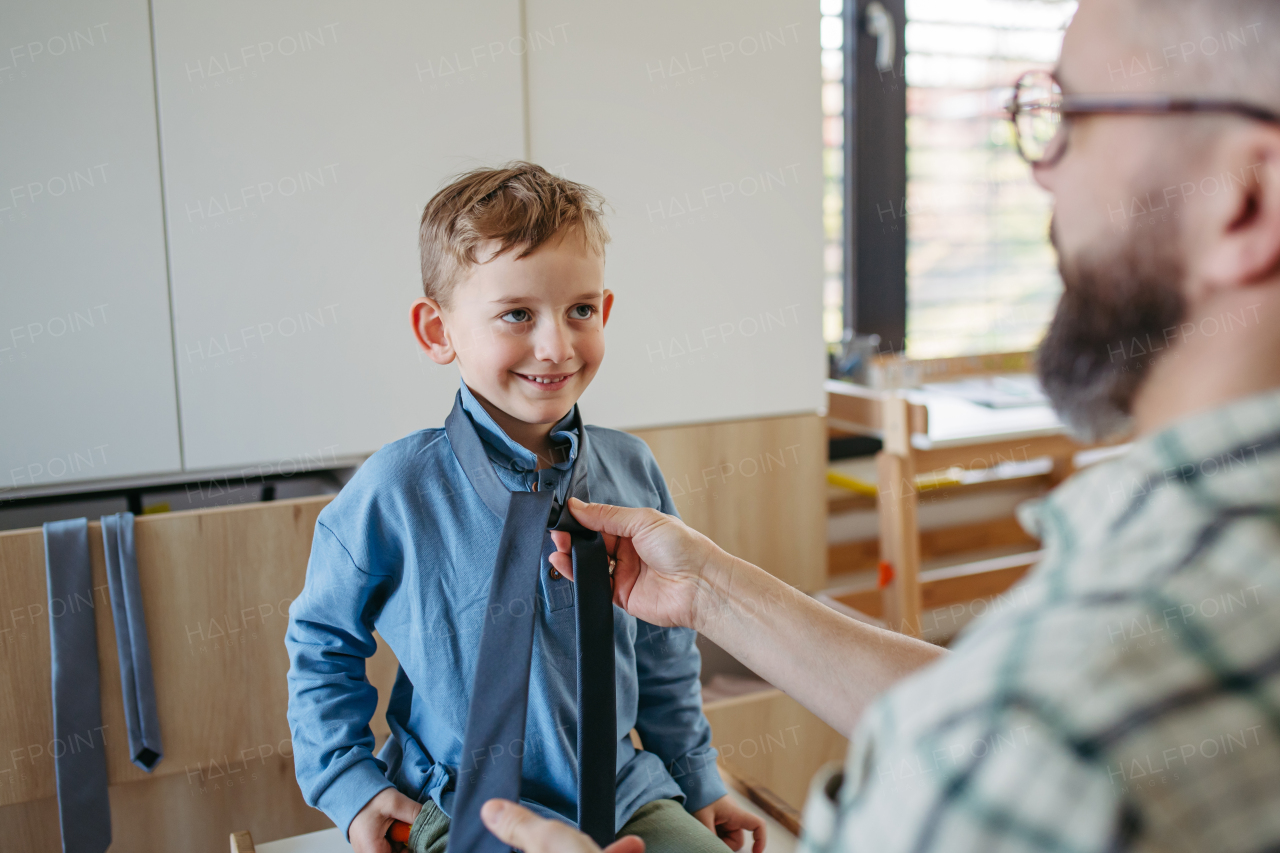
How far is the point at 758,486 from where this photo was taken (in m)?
2.12

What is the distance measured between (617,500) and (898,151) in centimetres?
226

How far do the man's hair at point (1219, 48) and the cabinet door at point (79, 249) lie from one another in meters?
1.54

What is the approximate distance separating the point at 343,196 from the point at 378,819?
3.70ft

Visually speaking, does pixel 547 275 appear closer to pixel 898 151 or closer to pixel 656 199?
pixel 656 199

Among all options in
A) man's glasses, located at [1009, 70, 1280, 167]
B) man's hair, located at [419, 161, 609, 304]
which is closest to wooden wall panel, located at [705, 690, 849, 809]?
man's hair, located at [419, 161, 609, 304]

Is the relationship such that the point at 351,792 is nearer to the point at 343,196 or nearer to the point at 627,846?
the point at 627,846

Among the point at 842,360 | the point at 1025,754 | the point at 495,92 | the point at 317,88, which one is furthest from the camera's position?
the point at 842,360

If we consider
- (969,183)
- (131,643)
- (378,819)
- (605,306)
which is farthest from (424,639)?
(969,183)

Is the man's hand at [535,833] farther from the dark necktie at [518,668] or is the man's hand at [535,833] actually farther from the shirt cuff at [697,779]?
the shirt cuff at [697,779]

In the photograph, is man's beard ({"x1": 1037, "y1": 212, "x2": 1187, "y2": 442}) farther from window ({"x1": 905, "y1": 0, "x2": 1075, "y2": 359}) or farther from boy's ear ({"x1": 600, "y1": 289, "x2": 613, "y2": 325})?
window ({"x1": 905, "y1": 0, "x2": 1075, "y2": 359})

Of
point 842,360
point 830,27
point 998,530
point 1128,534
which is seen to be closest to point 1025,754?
point 1128,534

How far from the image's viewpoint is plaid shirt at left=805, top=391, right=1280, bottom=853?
0.38 metres

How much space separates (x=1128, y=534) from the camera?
46 centimetres

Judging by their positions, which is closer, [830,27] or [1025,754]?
[1025,754]
